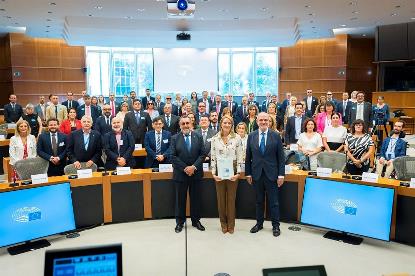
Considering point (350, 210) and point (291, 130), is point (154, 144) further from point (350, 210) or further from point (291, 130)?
point (350, 210)

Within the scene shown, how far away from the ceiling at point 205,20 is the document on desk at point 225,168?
20.4 ft

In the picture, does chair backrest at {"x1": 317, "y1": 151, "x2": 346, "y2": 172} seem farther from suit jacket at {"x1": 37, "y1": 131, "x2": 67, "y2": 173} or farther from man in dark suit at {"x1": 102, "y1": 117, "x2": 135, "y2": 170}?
suit jacket at {"x1": 37, "y1": 131, "x2": 67, "y2": 173}

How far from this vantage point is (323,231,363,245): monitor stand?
448cm

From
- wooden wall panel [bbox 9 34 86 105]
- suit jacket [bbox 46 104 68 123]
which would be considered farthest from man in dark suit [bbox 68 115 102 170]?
Result: wooden wall panel [bbox 9 34 86 105]

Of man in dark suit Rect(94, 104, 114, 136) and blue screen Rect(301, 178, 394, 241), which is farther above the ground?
man in dark suit Rect(94, 104, 114, 136)

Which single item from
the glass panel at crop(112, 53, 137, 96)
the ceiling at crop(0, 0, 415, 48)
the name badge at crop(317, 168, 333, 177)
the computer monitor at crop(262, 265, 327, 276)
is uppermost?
the ceiling at crop(0, 0, 415, 48)

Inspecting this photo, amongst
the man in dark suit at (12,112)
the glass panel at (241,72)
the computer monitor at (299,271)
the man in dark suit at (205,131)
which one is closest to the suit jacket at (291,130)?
the man in dark suit at (205,131)

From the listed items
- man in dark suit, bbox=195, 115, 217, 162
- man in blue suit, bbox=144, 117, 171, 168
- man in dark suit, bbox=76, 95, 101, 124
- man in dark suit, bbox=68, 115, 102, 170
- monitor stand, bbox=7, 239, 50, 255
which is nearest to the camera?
monitor stand, bbox=7, 239, 50, 255

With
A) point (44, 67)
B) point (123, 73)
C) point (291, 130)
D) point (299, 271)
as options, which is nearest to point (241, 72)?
point (123, 73)

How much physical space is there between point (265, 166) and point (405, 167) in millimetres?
2118

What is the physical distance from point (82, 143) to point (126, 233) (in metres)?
1.56

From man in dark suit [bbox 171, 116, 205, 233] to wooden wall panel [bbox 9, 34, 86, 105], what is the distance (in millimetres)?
13737

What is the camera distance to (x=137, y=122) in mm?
7590

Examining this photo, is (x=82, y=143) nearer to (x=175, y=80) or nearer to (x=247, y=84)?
(x=175, y=80)
